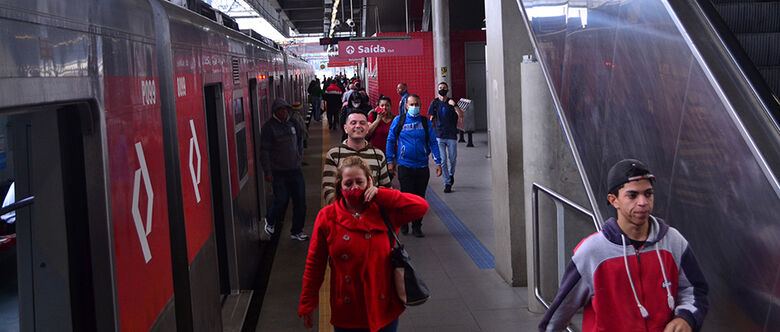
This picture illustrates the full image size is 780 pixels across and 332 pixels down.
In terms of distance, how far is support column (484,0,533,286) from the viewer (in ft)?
21.9

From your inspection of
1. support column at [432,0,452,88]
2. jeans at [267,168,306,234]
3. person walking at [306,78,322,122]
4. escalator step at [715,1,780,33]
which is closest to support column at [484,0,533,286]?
jeans at [267,168,306,234]

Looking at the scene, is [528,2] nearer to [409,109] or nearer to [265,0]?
[409,109]

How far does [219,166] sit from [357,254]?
249cm

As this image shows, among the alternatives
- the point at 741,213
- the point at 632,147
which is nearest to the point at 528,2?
the point at 632,147

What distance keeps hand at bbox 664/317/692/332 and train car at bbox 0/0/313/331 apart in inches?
76.6

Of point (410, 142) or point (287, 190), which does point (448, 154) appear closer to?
point (410, 142)

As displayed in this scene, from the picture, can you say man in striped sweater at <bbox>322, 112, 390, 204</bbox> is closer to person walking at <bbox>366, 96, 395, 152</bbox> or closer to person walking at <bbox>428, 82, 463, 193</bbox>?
person walking at <bbox>366, 96, 395, 152</bbox>

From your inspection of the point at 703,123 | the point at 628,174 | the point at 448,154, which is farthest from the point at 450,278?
the point at 448,154

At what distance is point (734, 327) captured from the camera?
275 centimetres

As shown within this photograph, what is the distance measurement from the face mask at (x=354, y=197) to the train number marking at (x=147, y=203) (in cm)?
95

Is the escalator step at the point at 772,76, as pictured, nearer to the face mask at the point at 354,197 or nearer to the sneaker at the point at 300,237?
the face mask at the point at 354,197

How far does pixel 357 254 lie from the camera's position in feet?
12.6

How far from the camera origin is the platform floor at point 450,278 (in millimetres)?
6141

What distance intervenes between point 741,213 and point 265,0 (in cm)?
2700
